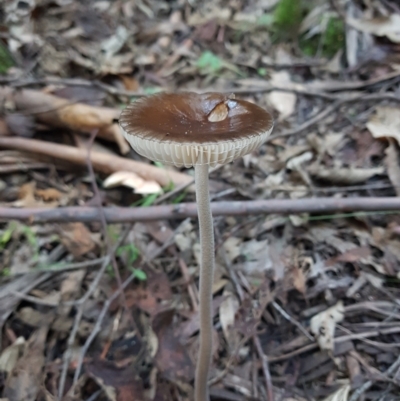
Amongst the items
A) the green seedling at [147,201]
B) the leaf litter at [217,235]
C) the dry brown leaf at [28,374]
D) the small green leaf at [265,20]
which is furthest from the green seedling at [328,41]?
the dry brown leaf at [28,374]

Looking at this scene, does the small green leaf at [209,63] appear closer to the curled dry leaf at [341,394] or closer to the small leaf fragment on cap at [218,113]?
the small leaf fragment on cap at [218,113]

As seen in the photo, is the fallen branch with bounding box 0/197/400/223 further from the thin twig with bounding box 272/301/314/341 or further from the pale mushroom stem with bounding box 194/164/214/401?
the pale mushroom stem with bounding box 194/164/214/401

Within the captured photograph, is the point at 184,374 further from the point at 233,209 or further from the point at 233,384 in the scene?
the point at 233,209

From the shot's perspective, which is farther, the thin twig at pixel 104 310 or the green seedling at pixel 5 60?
the green seedling at pixel 5 60

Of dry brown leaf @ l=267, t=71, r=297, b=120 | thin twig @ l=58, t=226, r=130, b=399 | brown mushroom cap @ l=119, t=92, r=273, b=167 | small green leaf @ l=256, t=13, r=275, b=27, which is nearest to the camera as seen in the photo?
brown mushroom cap @ l=119, t=92, r=273, b=167

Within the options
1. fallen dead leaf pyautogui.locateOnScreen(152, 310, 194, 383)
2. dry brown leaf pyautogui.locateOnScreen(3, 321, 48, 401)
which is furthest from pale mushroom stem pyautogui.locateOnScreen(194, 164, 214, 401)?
dry brown leaf pyautogui.locateOnScreen(3, 321, 48, 401)

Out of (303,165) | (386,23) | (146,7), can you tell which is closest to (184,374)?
(303,165)
